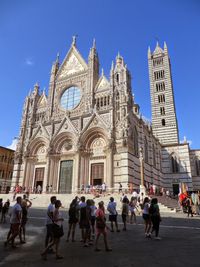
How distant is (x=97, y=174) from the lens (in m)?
23.9

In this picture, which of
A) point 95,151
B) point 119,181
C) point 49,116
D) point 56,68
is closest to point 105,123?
point 95,151

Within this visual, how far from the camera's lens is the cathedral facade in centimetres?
2326

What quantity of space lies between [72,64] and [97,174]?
18581 millimetres

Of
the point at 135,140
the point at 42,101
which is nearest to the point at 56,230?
the point at 135,140

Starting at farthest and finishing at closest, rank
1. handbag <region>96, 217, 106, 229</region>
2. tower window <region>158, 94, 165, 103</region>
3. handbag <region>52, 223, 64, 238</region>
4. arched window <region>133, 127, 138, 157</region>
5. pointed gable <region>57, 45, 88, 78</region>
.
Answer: tower window <region>158, 94, 165, 103</region>, pointed gable <region>57, 45, 88, 78</region>, arched window <region>133, 127, 138, 157</region>, handbag <region>96, 217, 106, 229</region>, handbag <region>52, 223, 64, 238</region>

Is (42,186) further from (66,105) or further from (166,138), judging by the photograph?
(166,138)

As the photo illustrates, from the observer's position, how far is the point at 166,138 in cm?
4016

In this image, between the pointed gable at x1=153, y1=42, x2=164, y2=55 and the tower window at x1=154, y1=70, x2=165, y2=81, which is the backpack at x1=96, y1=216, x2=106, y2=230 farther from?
the pointed gable at x1=153, y1=42, x2=164, y2=55

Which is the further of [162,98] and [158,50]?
[158,50]

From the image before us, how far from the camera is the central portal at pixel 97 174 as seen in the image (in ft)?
77.6

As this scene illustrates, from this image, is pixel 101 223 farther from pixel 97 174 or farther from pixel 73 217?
pixel 97 174

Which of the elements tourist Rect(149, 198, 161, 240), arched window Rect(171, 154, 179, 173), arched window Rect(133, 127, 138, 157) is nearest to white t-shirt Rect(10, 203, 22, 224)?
tourist Rect(149, 198, 161, 240)

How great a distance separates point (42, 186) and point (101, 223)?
876 inches

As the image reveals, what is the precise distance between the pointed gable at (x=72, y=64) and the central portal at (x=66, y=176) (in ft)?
46.5
